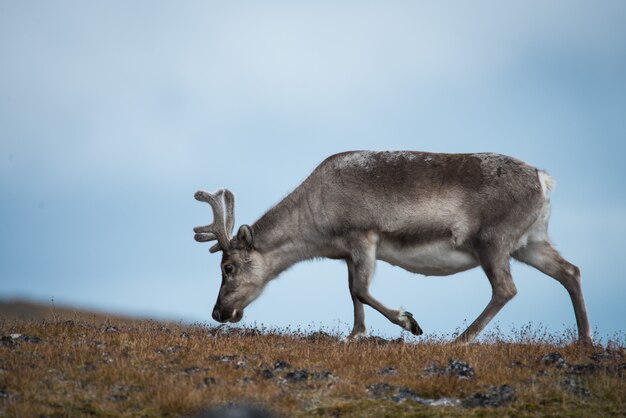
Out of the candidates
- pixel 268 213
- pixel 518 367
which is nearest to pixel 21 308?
pixel 268 213

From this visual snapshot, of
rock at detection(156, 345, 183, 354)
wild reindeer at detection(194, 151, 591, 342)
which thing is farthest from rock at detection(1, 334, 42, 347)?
wild reindeer at detection(194, 151, 591, 342)

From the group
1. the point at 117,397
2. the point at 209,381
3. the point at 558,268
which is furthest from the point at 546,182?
the point at 117,397

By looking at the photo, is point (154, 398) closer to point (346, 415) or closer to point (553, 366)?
point (346, 415)

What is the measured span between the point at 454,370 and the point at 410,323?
3289 mm

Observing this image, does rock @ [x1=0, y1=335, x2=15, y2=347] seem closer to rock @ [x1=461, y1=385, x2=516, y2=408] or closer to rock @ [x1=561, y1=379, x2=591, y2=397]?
rock @ [x1=461, y1=385, x2=516, y2=408]

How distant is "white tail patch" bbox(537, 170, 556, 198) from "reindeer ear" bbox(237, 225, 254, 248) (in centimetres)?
542

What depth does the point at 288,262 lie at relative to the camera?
668 inches

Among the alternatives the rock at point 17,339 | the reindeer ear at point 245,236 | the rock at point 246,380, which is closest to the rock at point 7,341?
the rock at point 17,339

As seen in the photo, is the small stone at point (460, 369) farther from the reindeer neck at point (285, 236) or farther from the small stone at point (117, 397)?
the reindeer neck at point (285, 236)

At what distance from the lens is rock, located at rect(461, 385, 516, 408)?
10.8m

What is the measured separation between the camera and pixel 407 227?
51.8 feet

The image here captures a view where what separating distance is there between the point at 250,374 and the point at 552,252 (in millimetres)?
6901

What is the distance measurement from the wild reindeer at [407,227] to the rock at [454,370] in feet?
9.52

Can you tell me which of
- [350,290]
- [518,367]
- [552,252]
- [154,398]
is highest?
[552,252]
